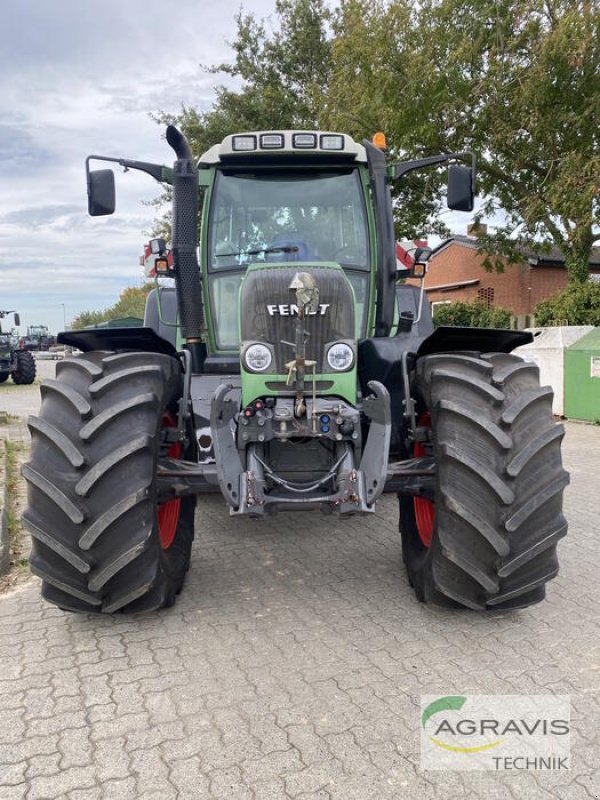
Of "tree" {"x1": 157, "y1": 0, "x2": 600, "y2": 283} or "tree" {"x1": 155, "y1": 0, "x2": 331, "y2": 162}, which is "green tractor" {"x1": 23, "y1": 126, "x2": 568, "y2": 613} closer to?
"tree" {"x1": 157, "y1": 0, "x2": 600, "y2": 283}

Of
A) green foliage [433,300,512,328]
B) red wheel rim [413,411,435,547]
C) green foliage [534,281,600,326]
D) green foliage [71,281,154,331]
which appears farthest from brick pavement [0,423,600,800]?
green foliage [71,281,154,331]

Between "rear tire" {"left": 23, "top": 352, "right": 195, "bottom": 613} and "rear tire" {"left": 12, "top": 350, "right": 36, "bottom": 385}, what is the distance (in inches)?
744

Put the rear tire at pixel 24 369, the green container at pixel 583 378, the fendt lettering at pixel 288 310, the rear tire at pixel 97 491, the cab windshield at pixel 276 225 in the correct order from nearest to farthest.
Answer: the rear tire at pixel 97 491
the fendt lettering at pixel 288 310
the cab windshield at pixel 276 225
the green container at pixel 583 378
the rear tire at pixel 24 369

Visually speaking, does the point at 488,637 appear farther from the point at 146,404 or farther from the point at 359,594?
the point at 146,404

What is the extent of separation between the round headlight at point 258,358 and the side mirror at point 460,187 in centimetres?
205

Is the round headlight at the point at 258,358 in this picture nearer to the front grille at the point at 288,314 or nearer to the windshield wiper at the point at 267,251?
the front grille at the point at 288,314

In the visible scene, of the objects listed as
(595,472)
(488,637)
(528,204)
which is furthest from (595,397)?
(488,637)

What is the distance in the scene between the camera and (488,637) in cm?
318

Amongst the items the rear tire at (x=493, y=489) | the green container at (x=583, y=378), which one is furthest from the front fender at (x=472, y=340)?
the green container at (x=583, y=378)

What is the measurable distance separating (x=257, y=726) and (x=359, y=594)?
1.32 metres

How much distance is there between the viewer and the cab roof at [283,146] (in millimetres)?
4203

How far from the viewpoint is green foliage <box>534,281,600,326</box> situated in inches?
541

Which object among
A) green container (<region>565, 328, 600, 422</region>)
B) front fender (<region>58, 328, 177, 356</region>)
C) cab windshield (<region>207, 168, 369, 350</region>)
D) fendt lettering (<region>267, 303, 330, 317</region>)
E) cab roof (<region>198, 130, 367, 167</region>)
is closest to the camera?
fendt lettering (<region>267, 303, 330, 317</region>)

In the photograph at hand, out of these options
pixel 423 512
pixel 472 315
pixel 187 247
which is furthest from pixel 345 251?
pixel 472 315
